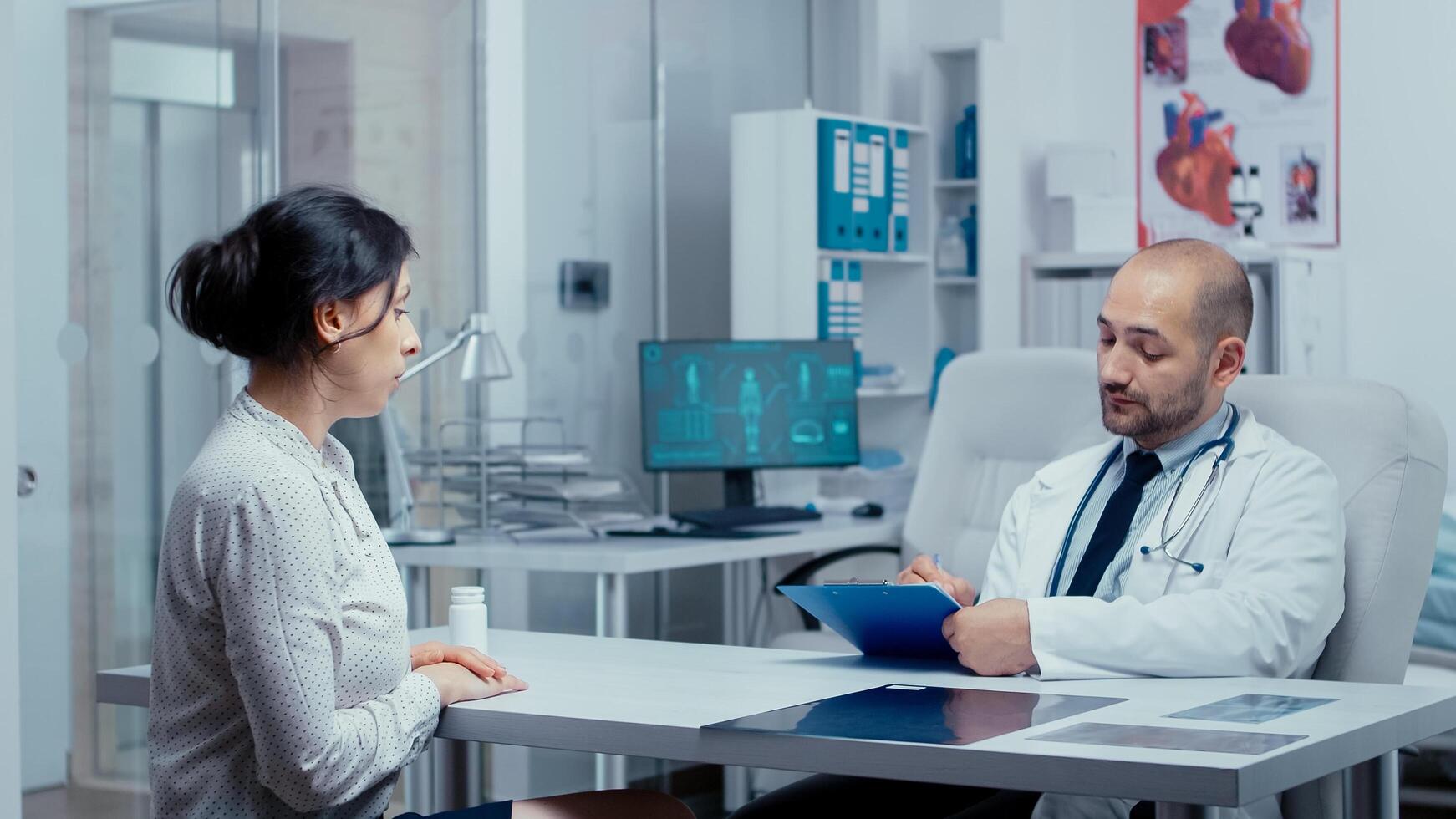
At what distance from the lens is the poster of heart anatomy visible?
17.3 ft

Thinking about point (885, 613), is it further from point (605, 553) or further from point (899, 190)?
point (899, 190)

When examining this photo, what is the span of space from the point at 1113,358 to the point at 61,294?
2.10 m

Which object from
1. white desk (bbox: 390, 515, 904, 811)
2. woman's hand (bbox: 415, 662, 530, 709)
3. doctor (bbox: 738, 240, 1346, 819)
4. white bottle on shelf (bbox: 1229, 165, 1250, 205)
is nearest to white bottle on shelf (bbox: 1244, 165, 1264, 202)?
white bottle on shelf (bbox: 1229, 165, 1250, 205)

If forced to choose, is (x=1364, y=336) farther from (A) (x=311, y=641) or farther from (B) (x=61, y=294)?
(A) (x=311, y=641)

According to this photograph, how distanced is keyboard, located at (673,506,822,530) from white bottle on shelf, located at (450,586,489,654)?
186 cm

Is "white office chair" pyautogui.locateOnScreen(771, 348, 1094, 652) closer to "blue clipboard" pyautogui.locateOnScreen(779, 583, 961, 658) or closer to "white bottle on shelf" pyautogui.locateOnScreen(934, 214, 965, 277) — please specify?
"blue clipboard" pyautogui.locateOnScreen(779, 583, 961, 658)

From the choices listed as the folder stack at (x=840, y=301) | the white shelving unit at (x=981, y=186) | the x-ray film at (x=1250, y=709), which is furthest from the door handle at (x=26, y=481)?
the white shelving unit at (x=981, y=186)

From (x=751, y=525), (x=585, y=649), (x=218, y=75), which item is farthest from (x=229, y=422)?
(x=751, y=525)

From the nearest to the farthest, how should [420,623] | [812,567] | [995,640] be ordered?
[995,640], [420,623], [812,567]

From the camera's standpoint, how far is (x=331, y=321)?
5.73ft

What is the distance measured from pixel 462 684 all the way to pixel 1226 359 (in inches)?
44.3

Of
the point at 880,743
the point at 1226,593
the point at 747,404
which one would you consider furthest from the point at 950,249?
the point at 880,743

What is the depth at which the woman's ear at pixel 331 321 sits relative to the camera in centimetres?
173

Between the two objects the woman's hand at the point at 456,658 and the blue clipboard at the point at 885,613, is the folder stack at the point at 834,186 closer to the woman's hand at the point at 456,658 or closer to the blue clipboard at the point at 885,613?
the blue clipboard at the point at 885,613
